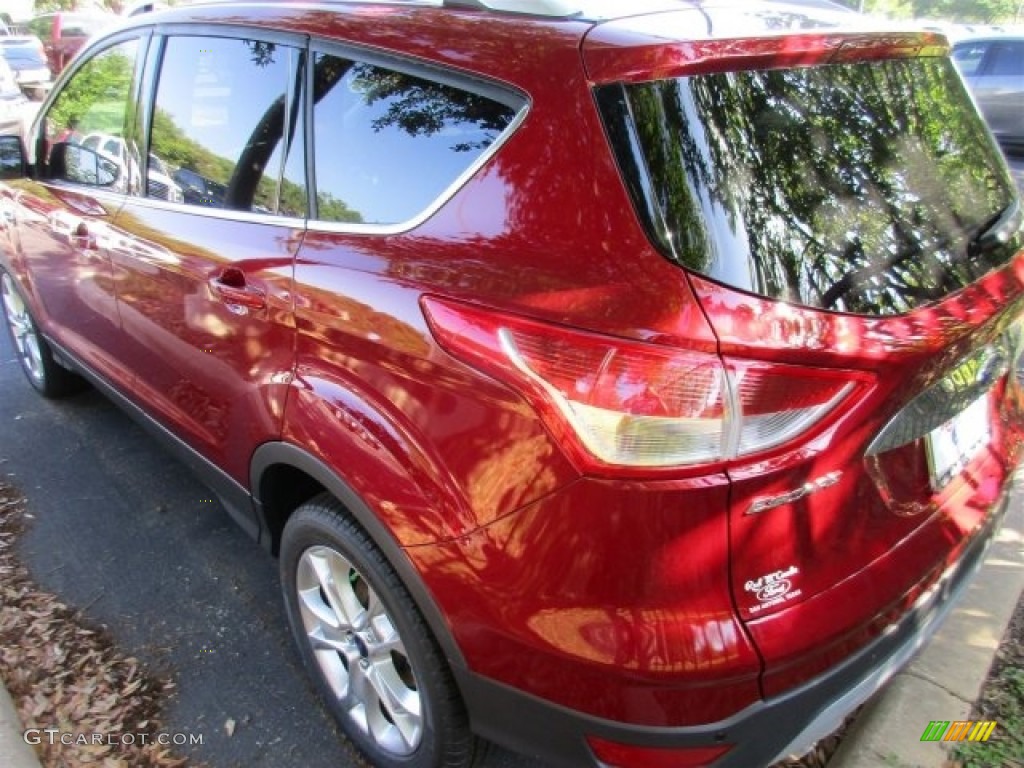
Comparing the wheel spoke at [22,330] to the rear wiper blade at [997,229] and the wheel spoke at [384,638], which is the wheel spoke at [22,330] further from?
the rear wiper blade at [997,229]

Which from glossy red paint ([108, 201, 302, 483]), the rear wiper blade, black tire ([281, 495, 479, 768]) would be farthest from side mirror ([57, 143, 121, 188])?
the rear wiper blade

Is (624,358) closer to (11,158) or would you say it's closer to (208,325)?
(208,325)

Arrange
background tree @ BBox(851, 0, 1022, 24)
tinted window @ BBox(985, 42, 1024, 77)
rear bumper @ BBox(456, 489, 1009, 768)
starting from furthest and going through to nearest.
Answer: background tree @ BBox(851, 0, 1022, 24) < tinted window @ BBox(985, 42, 1024, 77) < rear bumper @ BBox(456, 489, 1009, 768)

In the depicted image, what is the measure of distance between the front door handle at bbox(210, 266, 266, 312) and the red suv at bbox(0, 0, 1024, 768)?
13 mm

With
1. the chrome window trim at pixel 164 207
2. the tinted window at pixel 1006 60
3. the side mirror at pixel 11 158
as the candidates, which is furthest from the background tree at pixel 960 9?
the chrome window trim at pixel 164 207

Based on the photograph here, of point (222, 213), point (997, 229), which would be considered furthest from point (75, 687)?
point (997, 229)

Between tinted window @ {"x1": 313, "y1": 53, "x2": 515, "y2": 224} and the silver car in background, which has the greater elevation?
the silver car in background

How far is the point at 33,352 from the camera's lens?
13.9 feet

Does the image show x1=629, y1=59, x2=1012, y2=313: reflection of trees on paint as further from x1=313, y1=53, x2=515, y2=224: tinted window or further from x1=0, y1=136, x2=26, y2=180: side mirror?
x1=0, y1=136, x2=26, y2=180: side mirror

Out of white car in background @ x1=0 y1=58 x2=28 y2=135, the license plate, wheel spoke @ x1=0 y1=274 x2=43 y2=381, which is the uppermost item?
the license plate

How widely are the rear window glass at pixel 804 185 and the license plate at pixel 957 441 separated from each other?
0.30 m

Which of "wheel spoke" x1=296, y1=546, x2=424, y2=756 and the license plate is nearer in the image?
the license plate

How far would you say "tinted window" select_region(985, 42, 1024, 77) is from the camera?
Answer: 991cm

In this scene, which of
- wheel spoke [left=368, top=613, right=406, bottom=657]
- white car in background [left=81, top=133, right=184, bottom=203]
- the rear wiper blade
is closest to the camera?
the rear wiper blade
